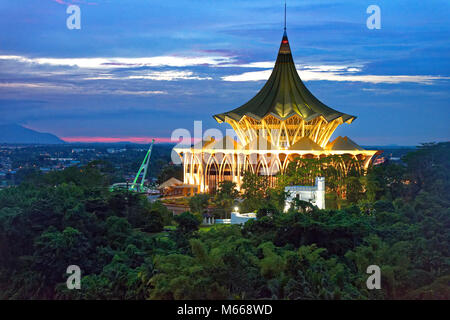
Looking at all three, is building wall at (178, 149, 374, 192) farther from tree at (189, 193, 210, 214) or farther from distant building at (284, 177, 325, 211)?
distant building at (284, 177, 325, 211)

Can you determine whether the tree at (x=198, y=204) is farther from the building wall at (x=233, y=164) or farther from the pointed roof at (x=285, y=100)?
the pointed roof at (x=285, y=100)

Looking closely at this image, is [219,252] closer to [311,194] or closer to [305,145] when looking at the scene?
[311,194]

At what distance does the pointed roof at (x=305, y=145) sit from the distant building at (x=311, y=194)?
42.7 ft

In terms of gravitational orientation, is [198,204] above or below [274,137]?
below

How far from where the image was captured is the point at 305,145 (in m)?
42.6

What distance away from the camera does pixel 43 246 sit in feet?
66.0

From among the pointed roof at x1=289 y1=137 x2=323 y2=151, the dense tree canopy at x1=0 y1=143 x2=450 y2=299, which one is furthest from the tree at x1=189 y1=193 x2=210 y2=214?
the pointed roof at x1=289 y1=137 x2=323 y2=151

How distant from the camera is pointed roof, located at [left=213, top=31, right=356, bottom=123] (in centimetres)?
4412

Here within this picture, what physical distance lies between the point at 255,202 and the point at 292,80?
16.4m

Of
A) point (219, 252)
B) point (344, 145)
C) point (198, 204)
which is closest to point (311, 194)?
point (198, 204)

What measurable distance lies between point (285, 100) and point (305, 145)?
4329 mm

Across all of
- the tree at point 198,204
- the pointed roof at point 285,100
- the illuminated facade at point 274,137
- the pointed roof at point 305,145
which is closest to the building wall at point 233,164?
the illuminated facade at point 274,137

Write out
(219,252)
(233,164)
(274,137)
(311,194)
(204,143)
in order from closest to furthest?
(219,252) → (311,194) → (233,164) → (274,137) → (204,143)

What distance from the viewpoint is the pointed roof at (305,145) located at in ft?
139
